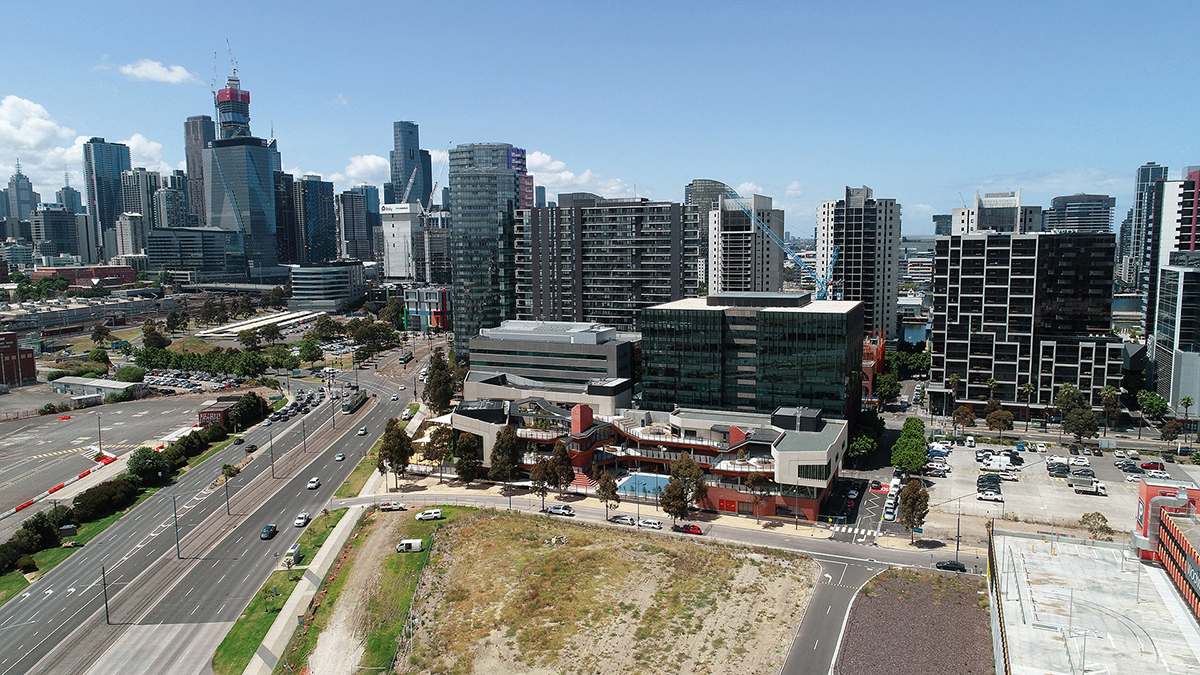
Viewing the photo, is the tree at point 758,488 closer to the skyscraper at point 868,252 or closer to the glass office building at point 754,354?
the glass office building at point 754,354

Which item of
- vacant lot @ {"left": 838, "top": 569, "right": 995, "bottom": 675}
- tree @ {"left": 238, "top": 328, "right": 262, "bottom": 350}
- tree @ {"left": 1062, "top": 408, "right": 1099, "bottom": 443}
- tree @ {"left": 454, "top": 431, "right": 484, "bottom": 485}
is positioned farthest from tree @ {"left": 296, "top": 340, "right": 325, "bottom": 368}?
tree @ {"left": 1062, "top": 408, "right": 1099, "bottom": 443}

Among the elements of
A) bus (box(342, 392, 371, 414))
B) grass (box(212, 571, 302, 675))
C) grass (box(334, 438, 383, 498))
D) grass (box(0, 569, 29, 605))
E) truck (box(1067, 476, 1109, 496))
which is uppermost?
bus (box(342, 392, 371, 414))

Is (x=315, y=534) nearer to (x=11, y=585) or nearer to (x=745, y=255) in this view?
(x=11, y=585)

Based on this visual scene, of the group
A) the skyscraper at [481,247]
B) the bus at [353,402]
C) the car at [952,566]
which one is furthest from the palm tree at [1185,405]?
the bus at [353,402]

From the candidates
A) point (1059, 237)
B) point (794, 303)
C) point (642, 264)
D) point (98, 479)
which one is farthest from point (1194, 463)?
point (98, 479)

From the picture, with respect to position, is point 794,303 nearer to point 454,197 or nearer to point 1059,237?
point 1059,237

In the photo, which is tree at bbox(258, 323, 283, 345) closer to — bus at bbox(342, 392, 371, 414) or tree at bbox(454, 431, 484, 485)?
bus at bbox(342, 392, 371, 414)
